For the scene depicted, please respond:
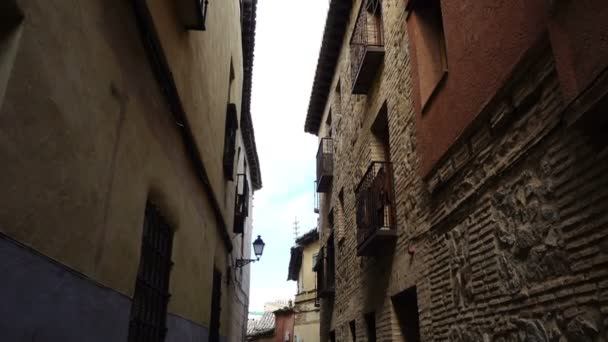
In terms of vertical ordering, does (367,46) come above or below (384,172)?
above

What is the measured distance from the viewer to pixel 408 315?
7055 millimetres

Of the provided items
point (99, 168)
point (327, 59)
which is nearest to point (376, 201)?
point (99, 168)

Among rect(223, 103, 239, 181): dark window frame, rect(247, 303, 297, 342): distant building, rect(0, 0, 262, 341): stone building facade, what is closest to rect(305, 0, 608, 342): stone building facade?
rect(0, 0, 262, 341): stone building facade

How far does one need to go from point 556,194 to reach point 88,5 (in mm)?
3048

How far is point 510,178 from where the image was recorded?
12.6 ft

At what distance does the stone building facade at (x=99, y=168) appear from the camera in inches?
83.9

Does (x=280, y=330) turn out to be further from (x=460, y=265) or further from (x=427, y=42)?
(x=460, y=265)

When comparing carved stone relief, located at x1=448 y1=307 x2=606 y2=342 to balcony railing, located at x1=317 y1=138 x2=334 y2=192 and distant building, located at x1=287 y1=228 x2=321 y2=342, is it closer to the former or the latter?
balcony railing, located at x1=317 y1=138 x2=334 y2=192

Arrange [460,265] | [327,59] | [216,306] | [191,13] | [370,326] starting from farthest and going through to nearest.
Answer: [327,59]
[216,306]
[370,326]
[191,13]
[460,265]

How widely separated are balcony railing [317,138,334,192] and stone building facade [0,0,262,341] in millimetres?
7914

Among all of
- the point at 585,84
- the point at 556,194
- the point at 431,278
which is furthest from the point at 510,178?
the point at 431,278

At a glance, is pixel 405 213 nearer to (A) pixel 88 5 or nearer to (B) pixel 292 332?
(A) pixel 88 5

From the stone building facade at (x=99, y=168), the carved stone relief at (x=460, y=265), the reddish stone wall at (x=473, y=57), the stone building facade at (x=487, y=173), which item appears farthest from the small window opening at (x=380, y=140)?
the carved stone relief at (x=460, y=265)

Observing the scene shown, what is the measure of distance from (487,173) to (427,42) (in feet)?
8.18
